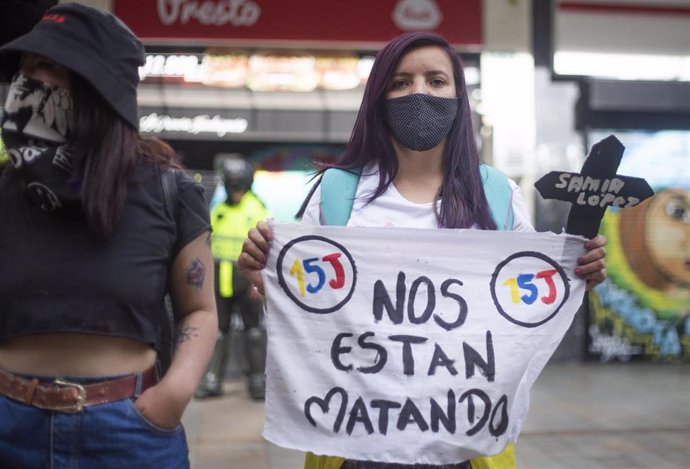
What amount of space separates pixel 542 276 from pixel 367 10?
6685mm

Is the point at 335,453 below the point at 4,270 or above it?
below

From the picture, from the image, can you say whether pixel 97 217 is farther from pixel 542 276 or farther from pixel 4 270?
pixel 542 276

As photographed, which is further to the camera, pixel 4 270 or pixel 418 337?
pixel 418 337

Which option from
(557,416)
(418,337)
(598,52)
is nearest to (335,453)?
(418,337)

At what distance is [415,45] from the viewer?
95.1 inches

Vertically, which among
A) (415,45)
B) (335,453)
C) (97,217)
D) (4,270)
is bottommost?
(335,453)

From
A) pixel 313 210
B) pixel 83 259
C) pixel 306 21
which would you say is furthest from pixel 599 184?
pixel 306 21

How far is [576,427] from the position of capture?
629 cm

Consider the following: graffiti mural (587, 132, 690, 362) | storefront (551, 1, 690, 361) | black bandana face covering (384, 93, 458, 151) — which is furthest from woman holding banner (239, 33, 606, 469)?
graffiti mural (587, 132, 690, 362)

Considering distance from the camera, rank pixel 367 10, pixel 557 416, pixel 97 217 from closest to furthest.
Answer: pixel 97 217 < pixel 557 416 < pixel 367 10

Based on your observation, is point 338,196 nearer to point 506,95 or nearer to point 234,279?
point 234,279

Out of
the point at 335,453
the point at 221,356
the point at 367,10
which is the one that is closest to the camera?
the point at 335,453

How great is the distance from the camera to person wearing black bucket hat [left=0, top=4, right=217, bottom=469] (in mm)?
1852

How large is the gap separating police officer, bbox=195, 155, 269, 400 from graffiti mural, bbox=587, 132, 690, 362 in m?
4.01
